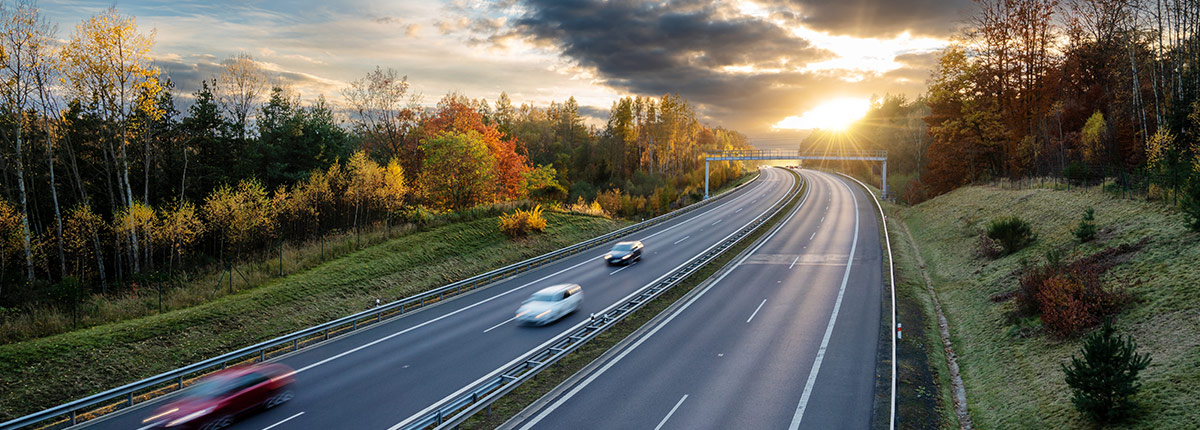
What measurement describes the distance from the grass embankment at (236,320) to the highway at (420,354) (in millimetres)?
2841

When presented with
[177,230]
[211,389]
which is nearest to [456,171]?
[177,230]

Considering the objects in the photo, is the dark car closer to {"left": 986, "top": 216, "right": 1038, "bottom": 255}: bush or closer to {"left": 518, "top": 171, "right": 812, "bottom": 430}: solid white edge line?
{"left": 518, "top": 171, "right": 812, "bottom": 430}: solid white edge line

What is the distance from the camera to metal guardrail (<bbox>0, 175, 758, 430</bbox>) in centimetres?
1313

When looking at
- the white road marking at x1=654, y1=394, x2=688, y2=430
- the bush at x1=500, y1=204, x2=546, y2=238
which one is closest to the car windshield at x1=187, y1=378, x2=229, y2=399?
the white road marking at x1=654, y1=394, x2=688, y2=430

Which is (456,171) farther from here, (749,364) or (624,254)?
(749,364)

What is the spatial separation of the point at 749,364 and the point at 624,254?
17046mm

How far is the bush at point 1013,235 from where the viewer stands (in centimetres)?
2772

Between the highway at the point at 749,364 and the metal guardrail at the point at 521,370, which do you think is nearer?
the metal guardrail at the point at 521,370

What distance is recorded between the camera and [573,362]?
680 inches

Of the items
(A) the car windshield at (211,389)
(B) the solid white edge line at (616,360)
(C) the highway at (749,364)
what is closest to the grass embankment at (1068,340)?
(C) the highway at (749,364)

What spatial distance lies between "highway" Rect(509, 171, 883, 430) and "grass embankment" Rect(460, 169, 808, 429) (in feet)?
1.76

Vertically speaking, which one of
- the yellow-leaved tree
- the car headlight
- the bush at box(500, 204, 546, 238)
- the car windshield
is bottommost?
the car headlight

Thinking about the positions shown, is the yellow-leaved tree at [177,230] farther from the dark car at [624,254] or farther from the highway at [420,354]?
the dark car at [624,254]

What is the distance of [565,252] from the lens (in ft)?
122
